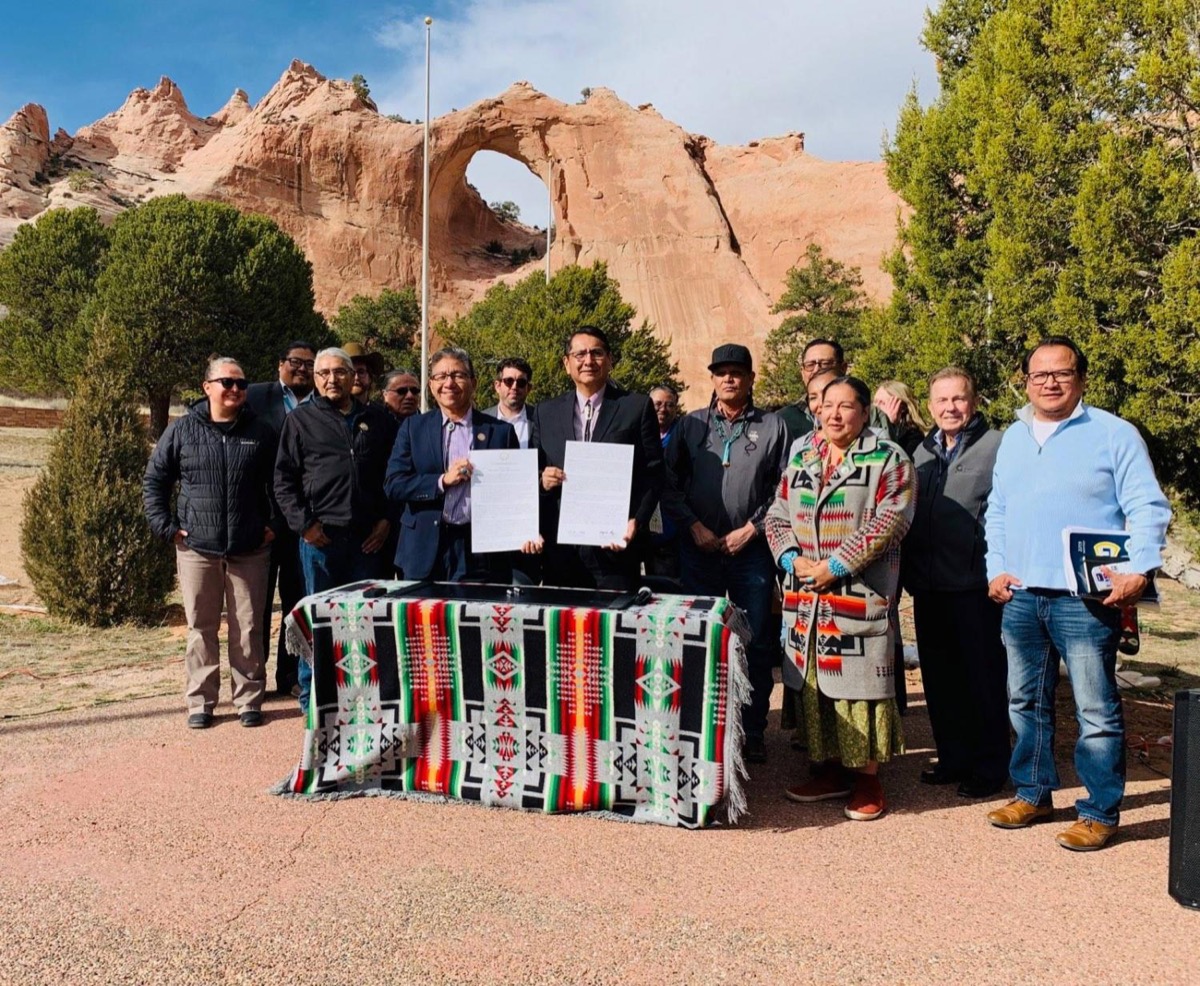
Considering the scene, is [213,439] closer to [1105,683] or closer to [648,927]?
[648,927]

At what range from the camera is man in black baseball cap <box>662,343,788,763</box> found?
431cm

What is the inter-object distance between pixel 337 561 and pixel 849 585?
2902 mm

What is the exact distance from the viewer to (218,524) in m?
4.87

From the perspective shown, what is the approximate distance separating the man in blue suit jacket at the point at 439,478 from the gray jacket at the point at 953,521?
2.11 meters

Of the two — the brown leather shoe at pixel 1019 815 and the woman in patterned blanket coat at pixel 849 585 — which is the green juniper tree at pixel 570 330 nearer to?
the woman in patterned blanket coat at pixel 849 585

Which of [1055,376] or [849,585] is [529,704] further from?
[1055,376]

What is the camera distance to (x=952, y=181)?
12461 mm

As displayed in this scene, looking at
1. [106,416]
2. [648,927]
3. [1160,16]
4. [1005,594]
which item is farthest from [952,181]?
[648,927]

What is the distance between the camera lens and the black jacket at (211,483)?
16.0 feet

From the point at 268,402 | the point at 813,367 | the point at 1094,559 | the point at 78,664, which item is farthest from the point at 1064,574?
the point at 78,664

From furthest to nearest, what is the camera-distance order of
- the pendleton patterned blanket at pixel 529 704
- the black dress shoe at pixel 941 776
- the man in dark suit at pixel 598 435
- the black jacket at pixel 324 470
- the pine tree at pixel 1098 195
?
1. the pine tree at pixel 1098 195
2. the black jacket at pixel 324 470
3. the man in dark suit at pixel 598 435
4. the black dress shoe at pixel 941 776
5. the pendleton patterned blanket at pixel 529 704

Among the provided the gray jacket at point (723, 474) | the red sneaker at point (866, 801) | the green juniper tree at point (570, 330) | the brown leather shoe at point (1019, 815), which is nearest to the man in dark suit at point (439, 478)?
the gray jacket at point (723, 474)

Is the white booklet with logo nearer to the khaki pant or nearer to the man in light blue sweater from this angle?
the man in light blue sweater

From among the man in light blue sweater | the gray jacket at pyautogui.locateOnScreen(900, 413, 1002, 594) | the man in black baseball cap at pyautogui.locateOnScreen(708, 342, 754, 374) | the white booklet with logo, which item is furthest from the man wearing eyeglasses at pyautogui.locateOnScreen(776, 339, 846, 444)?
the white booklet with logo
